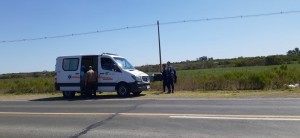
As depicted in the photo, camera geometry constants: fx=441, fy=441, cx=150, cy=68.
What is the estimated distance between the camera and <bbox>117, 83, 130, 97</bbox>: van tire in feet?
68.8

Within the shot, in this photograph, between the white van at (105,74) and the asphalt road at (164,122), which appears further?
the white van at (105,74)

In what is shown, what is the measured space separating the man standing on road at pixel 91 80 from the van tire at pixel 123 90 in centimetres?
129

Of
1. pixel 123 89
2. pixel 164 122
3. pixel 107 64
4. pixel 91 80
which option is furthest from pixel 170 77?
pixel 164 122

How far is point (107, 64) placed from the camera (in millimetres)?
21453

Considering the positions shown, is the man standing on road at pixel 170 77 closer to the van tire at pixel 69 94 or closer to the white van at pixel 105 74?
the white van at pixel 105 74

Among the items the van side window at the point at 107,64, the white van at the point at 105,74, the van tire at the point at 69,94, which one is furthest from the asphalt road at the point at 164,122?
the van tire at the point at 69,94

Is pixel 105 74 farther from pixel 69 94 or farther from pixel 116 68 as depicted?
pixel 69 94

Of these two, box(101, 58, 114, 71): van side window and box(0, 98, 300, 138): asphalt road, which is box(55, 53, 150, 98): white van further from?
box(0, 98, 300, 138): asphalt road

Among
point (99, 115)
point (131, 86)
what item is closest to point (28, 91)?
point (131, 86)

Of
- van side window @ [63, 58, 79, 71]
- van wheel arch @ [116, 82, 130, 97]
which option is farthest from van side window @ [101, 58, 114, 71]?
van side window @ [63, 58, 79, 71]

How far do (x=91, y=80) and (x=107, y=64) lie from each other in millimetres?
1093

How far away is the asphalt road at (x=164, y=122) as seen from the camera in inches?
370

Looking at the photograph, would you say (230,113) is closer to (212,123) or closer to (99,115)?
(212,123)

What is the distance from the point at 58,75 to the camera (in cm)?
2262
